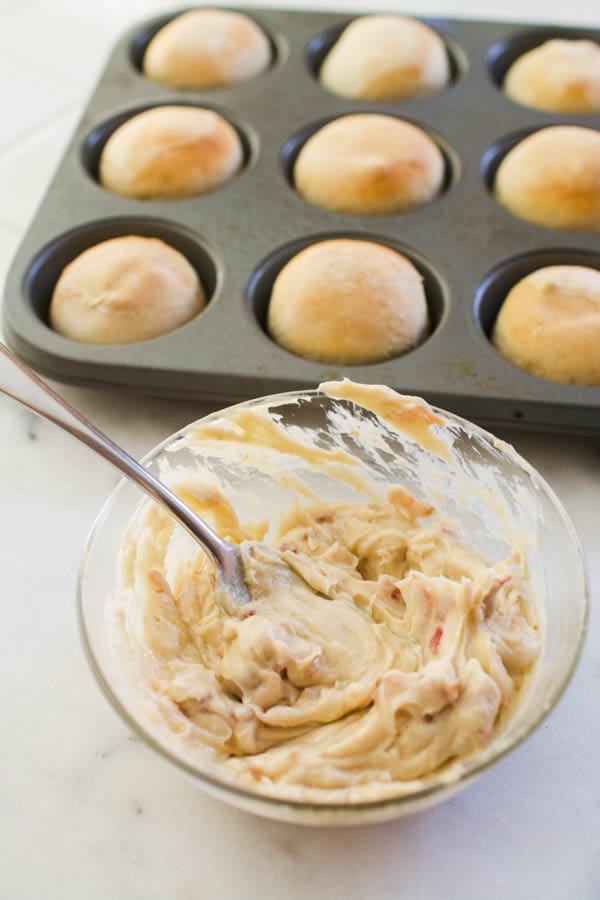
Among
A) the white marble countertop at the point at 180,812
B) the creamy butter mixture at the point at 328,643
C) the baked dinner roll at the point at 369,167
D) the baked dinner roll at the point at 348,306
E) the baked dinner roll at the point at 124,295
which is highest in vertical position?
the baked dinner roll at the point at 369,167

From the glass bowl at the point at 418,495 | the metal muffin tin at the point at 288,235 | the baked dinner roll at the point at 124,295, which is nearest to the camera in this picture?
the glass bowl at the point at 418,495

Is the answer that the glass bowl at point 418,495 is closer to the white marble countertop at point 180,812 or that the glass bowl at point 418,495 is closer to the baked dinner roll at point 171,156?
the white marble countertop at point 180,812

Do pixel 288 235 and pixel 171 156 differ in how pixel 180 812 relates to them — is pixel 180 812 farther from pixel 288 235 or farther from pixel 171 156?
pixel 171 156

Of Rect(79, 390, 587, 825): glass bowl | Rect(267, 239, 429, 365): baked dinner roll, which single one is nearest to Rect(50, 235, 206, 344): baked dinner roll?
Rect(267, 239, 429, 365): baked dinner roll

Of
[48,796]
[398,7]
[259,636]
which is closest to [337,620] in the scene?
[259,636]

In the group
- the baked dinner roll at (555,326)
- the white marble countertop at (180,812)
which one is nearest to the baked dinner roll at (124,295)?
the white marble countertop at (180,812)

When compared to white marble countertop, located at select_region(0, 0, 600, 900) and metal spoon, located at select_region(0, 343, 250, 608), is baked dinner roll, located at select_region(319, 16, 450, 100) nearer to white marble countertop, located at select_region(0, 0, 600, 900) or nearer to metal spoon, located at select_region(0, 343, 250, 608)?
white marble countertop, located at select_region(0, 0, 600, 900)
